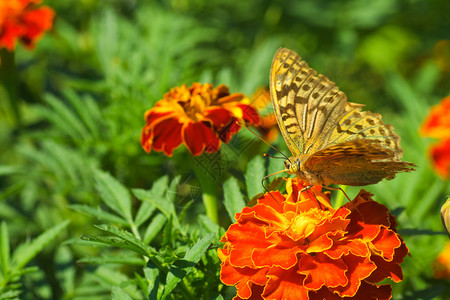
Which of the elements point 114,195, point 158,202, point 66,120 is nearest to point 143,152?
point 66,120

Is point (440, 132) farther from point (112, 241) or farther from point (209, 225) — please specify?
point (112, 241)

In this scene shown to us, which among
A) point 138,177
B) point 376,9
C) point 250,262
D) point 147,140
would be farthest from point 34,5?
point 376,9

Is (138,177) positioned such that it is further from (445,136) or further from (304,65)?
(445,136)

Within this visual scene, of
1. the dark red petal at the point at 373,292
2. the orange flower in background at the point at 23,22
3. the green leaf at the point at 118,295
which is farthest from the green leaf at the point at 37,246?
the orange flower in background at the point at 23,22

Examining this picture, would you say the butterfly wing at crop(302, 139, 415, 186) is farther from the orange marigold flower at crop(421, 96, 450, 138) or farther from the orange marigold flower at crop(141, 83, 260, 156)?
the orange marigold flower at crop(421, 96, 450, 138)

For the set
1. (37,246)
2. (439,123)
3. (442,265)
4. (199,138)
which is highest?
(199,138)
